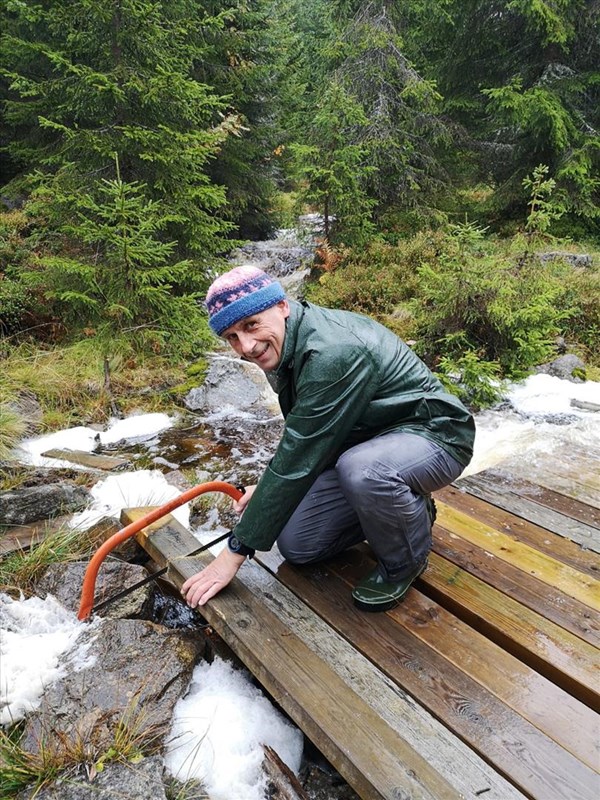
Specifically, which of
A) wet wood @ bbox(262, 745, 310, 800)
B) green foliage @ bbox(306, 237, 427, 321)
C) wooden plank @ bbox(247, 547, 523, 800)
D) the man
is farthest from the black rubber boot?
green foliage @ bbox(306, 237, 427, 321)

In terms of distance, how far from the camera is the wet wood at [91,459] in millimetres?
4410

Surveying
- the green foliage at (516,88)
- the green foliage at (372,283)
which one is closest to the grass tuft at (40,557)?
the green foliage at (372,283)

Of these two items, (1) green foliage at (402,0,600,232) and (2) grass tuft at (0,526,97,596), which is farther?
(1) green foliage at (402,0,600,232)

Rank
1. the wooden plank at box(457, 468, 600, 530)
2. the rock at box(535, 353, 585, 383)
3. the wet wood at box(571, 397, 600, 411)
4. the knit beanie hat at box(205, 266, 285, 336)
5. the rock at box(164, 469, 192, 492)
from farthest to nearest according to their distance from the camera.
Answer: the rock at box(535, 353, 585, 383) < the wet wood at box(571, 397, 600, 411) < the rock at box(164, 469, 192, 492) < the wooden plank at box(457, 468, 600, 530) < the knit beanie hat at box(205, 266, 285, 336)

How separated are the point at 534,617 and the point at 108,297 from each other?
211 inches

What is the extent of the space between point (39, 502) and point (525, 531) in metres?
3.15

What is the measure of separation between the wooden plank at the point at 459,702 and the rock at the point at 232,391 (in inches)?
144

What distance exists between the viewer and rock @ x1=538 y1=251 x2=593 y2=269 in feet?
29.0

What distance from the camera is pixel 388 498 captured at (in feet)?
6.86

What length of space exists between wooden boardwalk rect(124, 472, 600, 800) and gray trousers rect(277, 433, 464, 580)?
25 cm

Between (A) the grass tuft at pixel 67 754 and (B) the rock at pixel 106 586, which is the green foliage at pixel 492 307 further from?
(A) the grass tuft at pixel 67 754

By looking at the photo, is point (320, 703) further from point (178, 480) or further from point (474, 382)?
point (474, 382)

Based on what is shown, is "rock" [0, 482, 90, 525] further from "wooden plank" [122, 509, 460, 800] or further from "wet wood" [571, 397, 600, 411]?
"wet wood" [571, 397, 600, 411]

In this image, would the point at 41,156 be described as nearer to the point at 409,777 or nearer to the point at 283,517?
the point at 283,517
